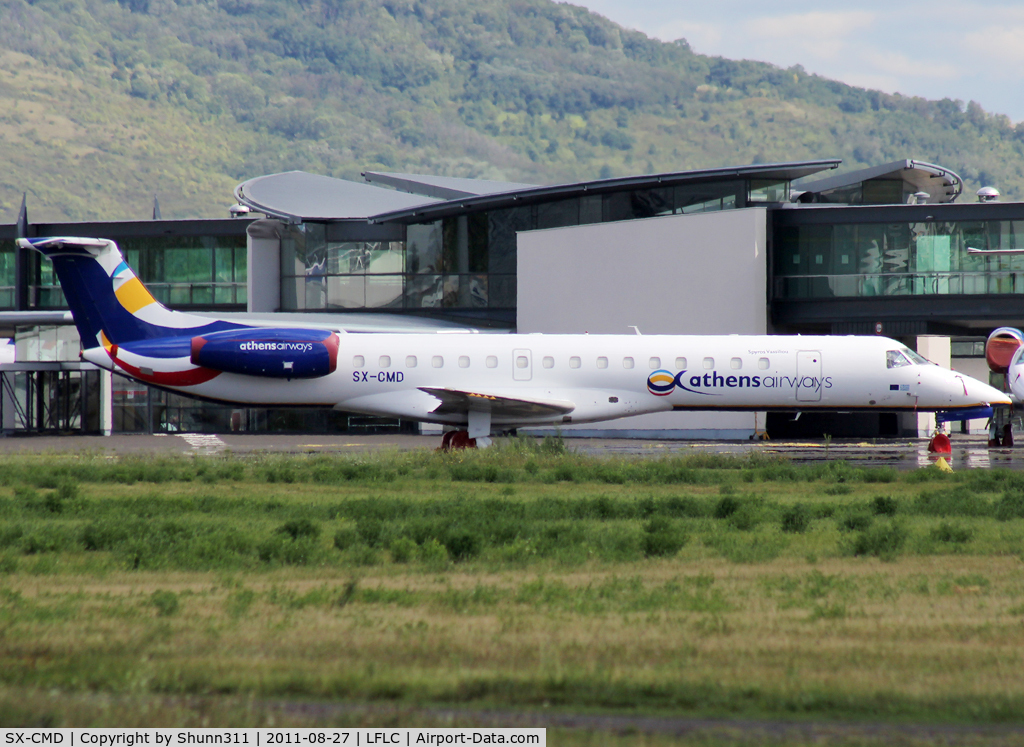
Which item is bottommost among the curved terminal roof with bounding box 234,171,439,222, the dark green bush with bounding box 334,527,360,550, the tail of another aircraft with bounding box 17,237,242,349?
the dark green bush with bounding box 334,527,360,550

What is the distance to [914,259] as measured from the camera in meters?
38.9

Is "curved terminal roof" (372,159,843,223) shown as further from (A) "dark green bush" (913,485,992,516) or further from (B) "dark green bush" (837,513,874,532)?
(B) "dark green bush" (837,513,874,532)

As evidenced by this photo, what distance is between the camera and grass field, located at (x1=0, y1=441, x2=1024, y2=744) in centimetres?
655

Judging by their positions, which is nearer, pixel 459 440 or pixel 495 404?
pixel 495 404

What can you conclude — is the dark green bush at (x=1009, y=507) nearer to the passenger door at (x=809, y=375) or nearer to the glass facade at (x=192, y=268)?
the passenger door at (x=809, y=375)

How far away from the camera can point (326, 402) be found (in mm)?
28859

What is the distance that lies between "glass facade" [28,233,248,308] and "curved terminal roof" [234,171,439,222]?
261 cm

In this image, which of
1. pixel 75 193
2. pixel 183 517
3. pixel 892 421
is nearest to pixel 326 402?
pixel 183 517

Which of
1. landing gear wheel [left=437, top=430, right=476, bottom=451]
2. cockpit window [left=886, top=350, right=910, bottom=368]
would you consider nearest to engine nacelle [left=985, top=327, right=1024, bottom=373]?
cockpit window [left=886, top=350, right=910, bottom=368]

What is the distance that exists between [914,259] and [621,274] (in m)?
10.2

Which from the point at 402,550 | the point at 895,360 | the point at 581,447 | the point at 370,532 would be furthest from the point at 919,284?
the point at 402,550

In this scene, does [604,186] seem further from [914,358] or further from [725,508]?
[725,508]

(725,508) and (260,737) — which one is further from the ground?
(725,508)

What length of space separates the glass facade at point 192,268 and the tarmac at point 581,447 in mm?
10663
